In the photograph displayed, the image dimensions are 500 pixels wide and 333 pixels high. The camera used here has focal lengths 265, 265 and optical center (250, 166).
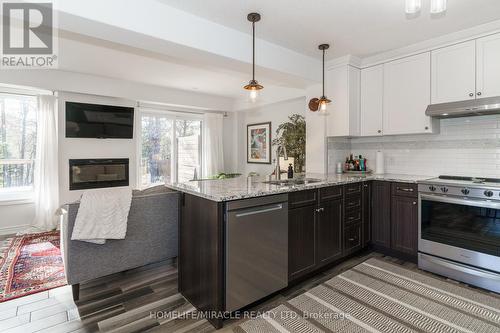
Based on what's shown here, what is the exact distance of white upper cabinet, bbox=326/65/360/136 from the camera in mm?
3684

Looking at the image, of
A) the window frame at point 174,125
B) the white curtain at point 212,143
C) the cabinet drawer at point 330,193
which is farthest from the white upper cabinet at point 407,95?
the window frame at point 174,125

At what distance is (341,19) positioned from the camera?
2.65 m

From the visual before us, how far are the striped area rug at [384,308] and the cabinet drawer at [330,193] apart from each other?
0.83 meters

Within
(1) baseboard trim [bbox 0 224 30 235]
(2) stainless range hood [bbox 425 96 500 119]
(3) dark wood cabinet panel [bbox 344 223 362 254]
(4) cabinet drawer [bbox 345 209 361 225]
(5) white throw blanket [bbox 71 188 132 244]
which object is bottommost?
(1) baseboard trim [bbox 0 224 30 235]

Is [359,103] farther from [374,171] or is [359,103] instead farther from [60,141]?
[60,141]

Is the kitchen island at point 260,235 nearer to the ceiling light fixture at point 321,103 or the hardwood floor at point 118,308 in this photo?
the hardwood floor at point 118,308

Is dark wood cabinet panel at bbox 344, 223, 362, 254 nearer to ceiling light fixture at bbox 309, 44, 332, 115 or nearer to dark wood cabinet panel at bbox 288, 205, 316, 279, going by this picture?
dark wood cabinet panel at bbox 288, 205, 316, 279

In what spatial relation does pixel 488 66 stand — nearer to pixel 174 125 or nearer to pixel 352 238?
pixel 352 238

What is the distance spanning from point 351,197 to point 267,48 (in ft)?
6.62

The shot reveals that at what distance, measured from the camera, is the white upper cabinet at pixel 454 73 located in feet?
9.45

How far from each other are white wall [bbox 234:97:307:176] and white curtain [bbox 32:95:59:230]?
382cm

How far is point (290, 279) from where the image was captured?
8.02 ft

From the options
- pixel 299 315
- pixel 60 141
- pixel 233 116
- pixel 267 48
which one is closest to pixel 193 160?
pixel 233 116

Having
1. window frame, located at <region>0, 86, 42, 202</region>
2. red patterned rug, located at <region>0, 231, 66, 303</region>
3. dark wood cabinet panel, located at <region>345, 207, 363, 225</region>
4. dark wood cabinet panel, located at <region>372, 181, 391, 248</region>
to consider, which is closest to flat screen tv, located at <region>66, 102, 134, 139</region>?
window frame, located at <region>0, 86, 42, 202</region>
